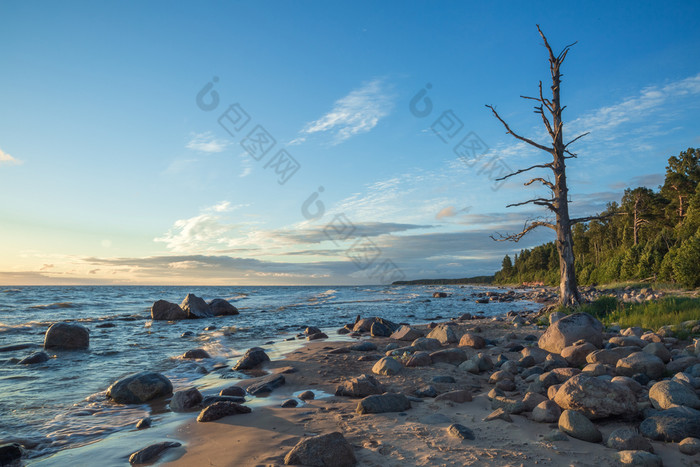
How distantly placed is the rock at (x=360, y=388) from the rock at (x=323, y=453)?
6.97 ft

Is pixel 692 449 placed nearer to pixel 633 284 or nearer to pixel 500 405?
pixel 500 405

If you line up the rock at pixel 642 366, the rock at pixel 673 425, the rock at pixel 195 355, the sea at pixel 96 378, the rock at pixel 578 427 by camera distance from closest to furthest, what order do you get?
1. the rock at pixel 673 425
2. the rock at pixel 578 427
3. the sea at pixel 96 378
4. the rock at pixel 642 366
5. the rock at pixel 195 355

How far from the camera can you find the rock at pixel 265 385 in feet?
20.3

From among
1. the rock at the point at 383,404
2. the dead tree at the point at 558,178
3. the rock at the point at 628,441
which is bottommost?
the rock at the point at 383,404

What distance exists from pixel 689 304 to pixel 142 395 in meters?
13.8

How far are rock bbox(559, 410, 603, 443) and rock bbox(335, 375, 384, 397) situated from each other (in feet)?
8.21

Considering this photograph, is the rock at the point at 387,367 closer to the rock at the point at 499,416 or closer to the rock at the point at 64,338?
the rock at the point at 499,416

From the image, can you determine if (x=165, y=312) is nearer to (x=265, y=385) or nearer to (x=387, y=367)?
(x=265, y=385)

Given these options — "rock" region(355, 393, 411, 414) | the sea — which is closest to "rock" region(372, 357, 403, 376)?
"rock" region(355, 393, 411, 414)

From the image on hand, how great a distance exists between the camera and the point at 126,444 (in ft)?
14.1

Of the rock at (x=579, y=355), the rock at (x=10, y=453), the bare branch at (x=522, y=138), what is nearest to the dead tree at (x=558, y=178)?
the bare branch at (x=522, y=138)

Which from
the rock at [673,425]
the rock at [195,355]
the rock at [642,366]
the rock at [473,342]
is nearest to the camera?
the rock at [673,425]

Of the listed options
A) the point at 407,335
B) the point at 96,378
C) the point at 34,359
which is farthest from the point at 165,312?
the point at 407,335

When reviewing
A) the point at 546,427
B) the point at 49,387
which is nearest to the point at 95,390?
the point at 49,387
